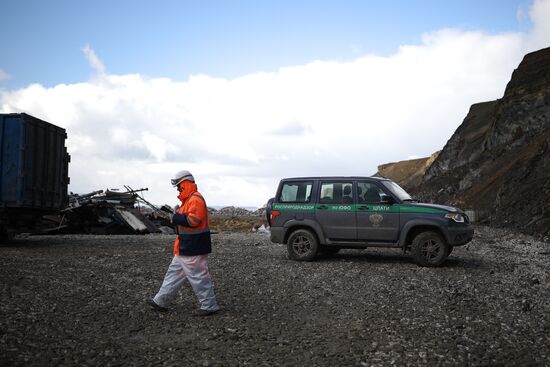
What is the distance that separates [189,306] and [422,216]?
6.01 m

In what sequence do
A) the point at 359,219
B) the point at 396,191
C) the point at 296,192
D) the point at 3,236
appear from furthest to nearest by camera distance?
the point at 3,236
the point at 296,192
the point at 396,191
the point at 359,219

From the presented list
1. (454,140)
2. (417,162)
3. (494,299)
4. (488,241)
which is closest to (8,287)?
(494,299)

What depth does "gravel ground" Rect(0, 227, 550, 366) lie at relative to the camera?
5547mm

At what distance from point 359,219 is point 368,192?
2.23 ft

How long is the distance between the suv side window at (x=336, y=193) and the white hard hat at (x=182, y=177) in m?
5.64

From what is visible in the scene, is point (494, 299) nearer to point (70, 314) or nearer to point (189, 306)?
point (189, 306)

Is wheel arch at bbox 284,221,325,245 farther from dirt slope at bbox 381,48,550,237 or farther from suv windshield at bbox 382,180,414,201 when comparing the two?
dirt slope at bbox 381,48,550,237

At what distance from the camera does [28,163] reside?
14664mm

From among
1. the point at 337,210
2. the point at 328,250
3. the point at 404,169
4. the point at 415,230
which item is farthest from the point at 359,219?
the point at 404,169

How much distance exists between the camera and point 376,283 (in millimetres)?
9773

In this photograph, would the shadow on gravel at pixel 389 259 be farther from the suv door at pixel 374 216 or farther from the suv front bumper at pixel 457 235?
the suv door at pixel 374 216

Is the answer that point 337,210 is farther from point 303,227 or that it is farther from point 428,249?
point 428,249

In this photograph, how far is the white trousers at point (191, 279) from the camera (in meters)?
7.07

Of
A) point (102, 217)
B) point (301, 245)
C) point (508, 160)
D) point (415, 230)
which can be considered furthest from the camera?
point (508, 160)
